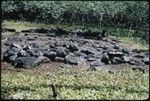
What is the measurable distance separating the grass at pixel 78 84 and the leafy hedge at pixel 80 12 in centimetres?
2250

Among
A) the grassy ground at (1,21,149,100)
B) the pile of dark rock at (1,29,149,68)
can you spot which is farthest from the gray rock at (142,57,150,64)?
the grassy ground at (1,21,149,100)

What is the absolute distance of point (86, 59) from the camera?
61.6 ft

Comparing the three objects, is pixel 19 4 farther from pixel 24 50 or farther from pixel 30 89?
pixel 30 89

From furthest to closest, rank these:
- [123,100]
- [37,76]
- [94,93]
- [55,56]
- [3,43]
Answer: [3,43] → [55,56] → [37,76] → [94,93] → [123,100]

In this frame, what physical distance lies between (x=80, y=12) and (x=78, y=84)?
26046 millimetres

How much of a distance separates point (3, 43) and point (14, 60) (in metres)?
5.37

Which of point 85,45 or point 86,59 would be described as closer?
point 86,59

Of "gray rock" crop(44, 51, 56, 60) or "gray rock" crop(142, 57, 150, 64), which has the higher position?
"gray rock" crop(44, 51, 56, 60)

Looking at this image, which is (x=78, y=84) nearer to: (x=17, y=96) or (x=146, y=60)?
(x=17, y=96)

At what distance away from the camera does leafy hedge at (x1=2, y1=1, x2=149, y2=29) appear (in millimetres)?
38719

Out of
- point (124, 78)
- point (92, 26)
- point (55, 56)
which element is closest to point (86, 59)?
point (55, 56)

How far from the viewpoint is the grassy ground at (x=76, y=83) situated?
1223 centimetres

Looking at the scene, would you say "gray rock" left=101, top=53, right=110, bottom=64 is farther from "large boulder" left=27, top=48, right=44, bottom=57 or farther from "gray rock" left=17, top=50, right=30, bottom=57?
"gray rock" left=17, top=50, right=30, bottom=57

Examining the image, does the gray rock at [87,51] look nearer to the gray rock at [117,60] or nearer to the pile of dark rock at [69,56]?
the pile of dark rock at [69,56]
